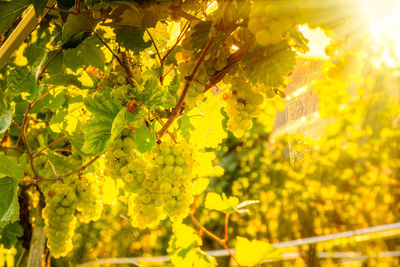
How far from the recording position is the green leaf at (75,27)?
1.96 feet

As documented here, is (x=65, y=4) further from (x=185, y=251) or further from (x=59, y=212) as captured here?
(x=185, y=251)

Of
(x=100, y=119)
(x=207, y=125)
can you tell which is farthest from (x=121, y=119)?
(x=207, y=125)

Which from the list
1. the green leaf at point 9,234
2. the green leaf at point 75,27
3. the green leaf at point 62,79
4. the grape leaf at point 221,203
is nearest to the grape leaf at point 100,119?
the green leaf at point 75,27

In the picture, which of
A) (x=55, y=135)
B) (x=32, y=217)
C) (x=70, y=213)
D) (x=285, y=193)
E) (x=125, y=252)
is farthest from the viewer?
(x=285, y=193)

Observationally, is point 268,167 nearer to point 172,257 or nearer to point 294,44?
point 172,257

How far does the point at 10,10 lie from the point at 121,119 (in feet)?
0.92

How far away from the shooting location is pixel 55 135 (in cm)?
116

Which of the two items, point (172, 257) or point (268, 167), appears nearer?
point (172, 257)

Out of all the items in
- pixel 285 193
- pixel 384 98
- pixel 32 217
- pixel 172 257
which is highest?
pixel 384 98

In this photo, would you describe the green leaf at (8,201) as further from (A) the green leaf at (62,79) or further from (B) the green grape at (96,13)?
(B) the green grape at (96,13)

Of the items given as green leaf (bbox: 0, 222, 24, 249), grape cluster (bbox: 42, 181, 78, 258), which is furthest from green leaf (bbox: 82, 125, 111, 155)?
green leaf (bbox: 0, 222, 24, 249)

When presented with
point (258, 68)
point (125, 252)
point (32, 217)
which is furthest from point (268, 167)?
point (258, 68)

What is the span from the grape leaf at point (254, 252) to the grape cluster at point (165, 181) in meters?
0.29

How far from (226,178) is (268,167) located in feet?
1.62
